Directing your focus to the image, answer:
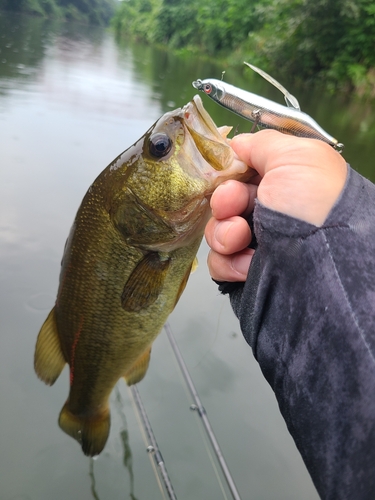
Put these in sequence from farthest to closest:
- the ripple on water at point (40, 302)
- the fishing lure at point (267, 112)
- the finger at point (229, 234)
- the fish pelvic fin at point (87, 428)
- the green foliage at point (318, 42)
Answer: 1. the green foliage at point (318, 42)
2. the ripple on water at point (40, 302)
3. the fish pelvic fin at point (87, 428)
4. the finger at point (229, 234)
5. the fishing lure at point (267, 112)

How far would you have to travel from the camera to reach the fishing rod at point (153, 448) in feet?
6.81

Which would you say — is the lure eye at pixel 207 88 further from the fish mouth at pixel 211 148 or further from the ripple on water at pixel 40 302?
the ripple on water at pixel 40 302

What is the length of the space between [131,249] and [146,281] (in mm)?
139

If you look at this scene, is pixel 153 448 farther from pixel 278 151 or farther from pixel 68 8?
pixel 68 8

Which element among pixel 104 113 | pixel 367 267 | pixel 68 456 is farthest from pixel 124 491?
pixel 104 113

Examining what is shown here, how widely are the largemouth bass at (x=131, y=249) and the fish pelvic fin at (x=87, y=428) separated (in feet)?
0.21

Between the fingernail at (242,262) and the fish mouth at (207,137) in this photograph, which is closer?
the fish mouth at (207,137)

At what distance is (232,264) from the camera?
1.53 m

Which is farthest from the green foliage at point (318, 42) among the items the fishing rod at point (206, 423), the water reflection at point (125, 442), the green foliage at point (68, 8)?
the green foliage at point (68, 8)

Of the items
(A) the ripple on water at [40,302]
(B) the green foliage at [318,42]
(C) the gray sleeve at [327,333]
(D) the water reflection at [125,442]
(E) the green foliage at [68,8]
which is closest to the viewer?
(C) the gray sleeve at [327,333]

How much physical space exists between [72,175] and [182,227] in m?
4.38

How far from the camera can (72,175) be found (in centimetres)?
547

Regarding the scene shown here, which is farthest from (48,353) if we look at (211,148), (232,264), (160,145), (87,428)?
(211,148)

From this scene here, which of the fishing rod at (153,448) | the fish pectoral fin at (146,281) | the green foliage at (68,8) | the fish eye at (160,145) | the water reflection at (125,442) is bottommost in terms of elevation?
the green foliage at (68,8)
